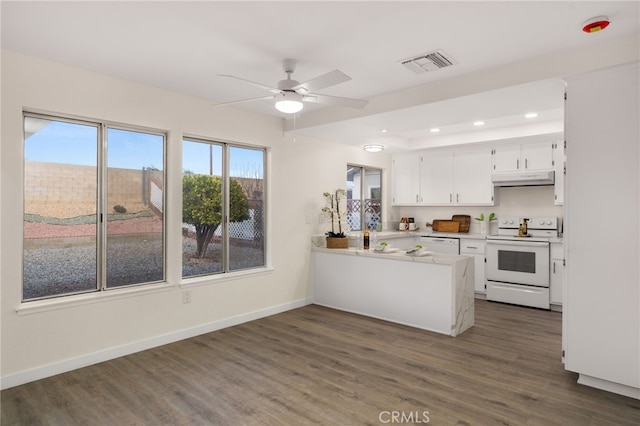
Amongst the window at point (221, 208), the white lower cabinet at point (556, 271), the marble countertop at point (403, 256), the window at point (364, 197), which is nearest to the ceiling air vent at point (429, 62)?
the marble countertop at point (403, 256)

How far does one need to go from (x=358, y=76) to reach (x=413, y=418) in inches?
107

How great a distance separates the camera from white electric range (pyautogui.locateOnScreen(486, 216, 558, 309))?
4.93m

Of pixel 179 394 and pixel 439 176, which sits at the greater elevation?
pixel 439 176

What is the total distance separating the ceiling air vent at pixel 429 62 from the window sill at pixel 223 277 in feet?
9.40

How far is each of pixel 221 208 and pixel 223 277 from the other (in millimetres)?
795

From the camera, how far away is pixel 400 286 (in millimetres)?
4344

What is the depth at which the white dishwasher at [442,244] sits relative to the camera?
229 inches

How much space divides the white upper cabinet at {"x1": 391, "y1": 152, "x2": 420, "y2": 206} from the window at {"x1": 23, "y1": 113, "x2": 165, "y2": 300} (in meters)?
4.18

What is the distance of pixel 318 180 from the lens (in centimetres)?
541

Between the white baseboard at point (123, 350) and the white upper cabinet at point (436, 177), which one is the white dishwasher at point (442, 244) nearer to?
the white upper cabinet at point (436, 177)

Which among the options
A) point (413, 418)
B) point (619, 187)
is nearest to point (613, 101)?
point (619, 187)

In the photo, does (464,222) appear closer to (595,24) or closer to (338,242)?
(338,242)

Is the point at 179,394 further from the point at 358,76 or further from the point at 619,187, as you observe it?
the point at 619,187

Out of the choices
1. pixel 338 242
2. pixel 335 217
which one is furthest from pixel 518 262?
pixel 335 217
